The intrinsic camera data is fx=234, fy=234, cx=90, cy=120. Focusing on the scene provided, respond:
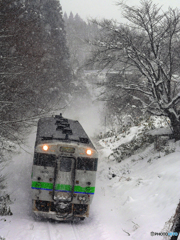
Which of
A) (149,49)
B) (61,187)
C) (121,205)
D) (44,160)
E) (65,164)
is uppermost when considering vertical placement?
(149,49)

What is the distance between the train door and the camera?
822cm

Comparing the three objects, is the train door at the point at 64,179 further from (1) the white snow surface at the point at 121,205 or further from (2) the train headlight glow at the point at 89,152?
(1) the white snow surface at the point at 121,205

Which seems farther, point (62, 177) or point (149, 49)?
point (149, 49)

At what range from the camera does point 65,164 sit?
27.4ft

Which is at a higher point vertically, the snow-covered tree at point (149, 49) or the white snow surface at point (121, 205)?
the snow-covered tree at point (149, 49)

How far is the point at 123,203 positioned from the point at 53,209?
9.97 feet

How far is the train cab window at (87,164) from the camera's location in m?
8.39

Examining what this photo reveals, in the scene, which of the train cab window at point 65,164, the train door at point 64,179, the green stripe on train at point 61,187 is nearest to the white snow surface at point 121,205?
the train door at point 64,179

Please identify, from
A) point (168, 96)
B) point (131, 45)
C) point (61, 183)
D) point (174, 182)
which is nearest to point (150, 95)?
point (168, 96)

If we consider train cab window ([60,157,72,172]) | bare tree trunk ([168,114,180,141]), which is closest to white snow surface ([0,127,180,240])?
bare tree trunk ([168,114,180,141])

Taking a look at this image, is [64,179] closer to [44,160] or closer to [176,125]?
[44,160]

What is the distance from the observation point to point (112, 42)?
1244 cm

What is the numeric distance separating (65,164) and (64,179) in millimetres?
523

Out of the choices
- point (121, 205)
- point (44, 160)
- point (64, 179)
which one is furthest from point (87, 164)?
point (121, 205)
